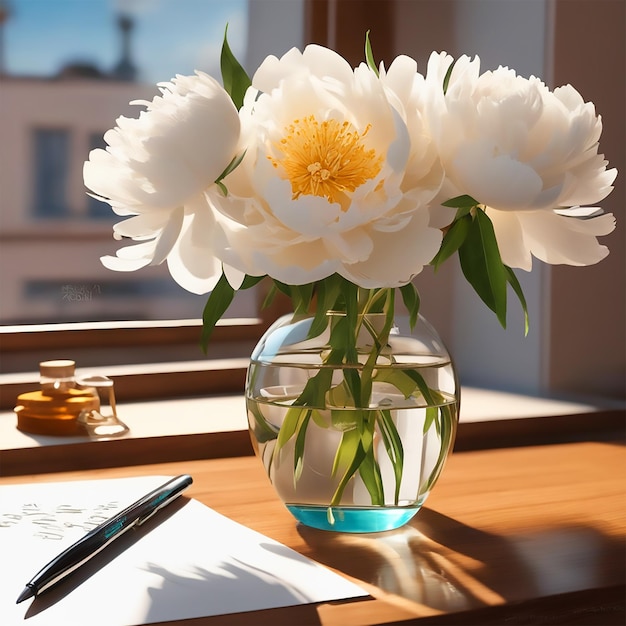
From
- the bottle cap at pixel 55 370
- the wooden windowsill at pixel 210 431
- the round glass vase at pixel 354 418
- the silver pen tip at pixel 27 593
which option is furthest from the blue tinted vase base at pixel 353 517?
the bottle cap at pixel 55 370

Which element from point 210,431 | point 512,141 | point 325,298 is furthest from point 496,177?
point 210,431

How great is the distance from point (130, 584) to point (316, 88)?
0.33 m

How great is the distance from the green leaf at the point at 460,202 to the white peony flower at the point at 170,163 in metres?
0.14

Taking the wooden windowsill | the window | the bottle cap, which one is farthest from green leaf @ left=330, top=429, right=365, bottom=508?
the window

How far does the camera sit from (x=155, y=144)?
0.59 meters

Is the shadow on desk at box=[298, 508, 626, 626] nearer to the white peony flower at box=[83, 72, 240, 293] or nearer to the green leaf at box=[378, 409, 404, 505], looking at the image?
the green leaf at box=[378, 409, 404, 505]

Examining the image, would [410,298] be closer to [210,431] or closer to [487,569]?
[487,569]

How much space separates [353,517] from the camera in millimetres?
685

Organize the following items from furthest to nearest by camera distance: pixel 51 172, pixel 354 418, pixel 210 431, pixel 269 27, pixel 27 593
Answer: pixel 269 27, pixel 51 172, pixel 210 431, pixel 354 418, pixel 27 593

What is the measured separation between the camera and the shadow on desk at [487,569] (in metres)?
0.58

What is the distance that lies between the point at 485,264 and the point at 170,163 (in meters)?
0.22

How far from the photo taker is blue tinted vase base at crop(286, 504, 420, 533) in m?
0.68

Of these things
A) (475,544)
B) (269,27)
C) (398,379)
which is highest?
(269,27)

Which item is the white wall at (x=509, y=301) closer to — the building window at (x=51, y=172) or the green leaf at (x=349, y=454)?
the building window at (x=51, y=172)
